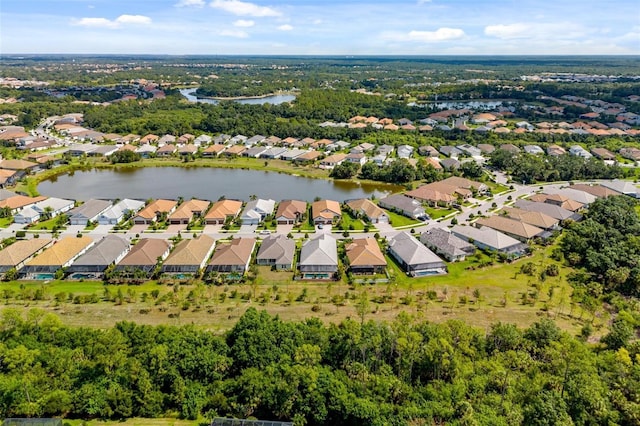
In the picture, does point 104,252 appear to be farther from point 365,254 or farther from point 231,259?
point 365,254

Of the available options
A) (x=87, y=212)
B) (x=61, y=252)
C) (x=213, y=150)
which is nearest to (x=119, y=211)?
(x=87, y=212)

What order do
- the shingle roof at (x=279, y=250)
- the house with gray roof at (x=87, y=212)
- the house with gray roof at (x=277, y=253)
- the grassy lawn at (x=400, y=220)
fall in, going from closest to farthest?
the house with gray roof at (x=277, y=253), the shingle roof at (x=279, y=250), the house with gray roof at (x=87, y=212), the grassy lawn at (x=400, y=220)

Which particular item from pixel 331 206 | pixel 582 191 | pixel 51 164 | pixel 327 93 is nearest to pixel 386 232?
pixel 331 206

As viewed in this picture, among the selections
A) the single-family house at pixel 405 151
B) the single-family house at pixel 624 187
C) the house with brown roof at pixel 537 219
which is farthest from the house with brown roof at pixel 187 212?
the single-family house at pixel 624 187

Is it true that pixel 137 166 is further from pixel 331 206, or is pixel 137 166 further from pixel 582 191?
pixel 582 191

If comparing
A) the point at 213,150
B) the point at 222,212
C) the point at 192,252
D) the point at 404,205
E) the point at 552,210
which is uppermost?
the point at 213,150

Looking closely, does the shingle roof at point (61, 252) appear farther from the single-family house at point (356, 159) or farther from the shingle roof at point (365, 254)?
the single-family house at point (356, 159)
